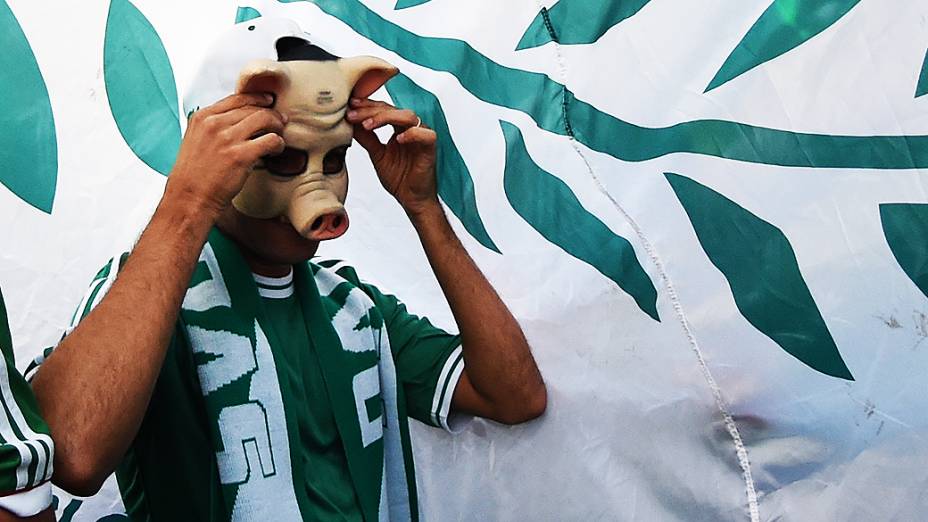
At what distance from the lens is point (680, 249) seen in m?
1.76

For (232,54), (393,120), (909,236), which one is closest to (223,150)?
(232,54)

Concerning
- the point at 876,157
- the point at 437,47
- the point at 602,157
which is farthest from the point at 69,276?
the point at 876,157

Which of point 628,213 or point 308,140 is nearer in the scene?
point 308,140

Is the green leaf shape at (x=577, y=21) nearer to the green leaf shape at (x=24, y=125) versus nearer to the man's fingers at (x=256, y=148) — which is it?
the man's fingers at (x=256, y=148)

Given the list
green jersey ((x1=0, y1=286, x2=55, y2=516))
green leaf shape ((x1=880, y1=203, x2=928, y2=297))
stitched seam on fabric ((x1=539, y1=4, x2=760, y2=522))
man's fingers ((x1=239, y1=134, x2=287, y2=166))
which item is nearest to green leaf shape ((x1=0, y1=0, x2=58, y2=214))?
man's fingers ((x1=239, y1=134, x2=287, y2=166))

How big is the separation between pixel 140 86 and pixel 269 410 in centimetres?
59

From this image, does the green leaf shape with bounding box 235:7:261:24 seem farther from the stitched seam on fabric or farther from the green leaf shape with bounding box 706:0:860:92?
the green leaf shape with bounding box 706:0:860:92

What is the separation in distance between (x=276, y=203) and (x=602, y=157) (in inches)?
19.2

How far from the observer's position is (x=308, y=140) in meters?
1.57

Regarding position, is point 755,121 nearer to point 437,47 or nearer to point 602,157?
point 602,157

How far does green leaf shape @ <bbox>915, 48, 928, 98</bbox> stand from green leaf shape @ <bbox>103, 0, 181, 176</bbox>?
1051 millimetres

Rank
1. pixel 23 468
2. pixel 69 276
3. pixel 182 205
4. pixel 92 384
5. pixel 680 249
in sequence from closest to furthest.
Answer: pixel 23 468 → pixel 92 384 → pixel 182 205 → pixel 680 249 → pixel 69 276

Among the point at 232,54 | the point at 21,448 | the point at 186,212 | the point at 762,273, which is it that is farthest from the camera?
the point at 762,273

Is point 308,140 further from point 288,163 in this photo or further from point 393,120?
point 393,120
